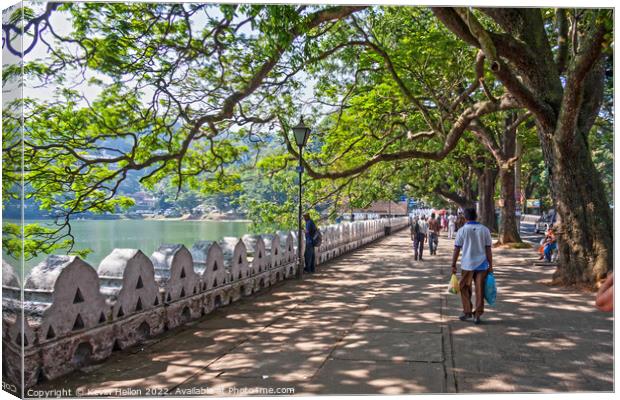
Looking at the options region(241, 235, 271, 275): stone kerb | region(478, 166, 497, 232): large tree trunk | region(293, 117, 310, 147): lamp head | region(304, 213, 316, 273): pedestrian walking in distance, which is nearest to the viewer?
region(241, 235, 271, 275): stone kerb

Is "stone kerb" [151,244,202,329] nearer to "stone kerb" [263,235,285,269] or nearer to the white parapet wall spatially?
the white parapet wall

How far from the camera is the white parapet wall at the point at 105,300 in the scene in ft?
13.8

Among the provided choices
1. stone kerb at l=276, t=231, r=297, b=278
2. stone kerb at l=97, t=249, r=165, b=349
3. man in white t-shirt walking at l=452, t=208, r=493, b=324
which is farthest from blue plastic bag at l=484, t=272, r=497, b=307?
stone kerb at l=276, t=231, r=297, b=278

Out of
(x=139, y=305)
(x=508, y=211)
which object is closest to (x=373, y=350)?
(x=139, y=305)

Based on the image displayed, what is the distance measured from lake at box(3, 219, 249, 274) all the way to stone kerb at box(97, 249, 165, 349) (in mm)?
155

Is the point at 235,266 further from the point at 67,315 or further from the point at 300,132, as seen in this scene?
the point at 67,315

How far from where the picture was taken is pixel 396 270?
13.1 m

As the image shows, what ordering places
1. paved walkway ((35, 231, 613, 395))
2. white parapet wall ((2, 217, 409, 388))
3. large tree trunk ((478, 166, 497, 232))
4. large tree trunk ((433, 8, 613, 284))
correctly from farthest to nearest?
large tree trunk ((478, 166, 497, 232))
large tree trunk ((433, 8, 613, 284))
paved walkway ((35, 231, 613, 395))
white parapet wall ((2, 217, 409, 388))

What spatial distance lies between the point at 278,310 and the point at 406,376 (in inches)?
141

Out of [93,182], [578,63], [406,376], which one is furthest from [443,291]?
[93,182]

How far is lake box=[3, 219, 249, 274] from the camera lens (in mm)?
5668

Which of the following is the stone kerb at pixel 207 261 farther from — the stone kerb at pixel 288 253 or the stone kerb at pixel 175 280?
the stone kerb at pixel 288 253

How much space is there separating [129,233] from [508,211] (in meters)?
13.6

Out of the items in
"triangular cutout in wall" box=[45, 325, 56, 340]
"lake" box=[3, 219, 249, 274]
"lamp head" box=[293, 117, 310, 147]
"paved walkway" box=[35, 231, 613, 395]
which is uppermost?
"lamp head" box=[293, 117, 310, 147]
